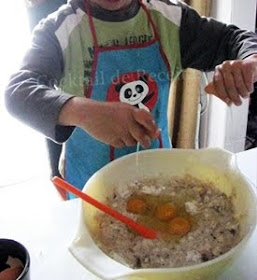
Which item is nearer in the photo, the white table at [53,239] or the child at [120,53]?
the white table at [53,239]

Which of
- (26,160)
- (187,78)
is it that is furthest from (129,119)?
(26,160)

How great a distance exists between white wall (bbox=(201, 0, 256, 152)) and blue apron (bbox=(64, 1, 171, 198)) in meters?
0.46

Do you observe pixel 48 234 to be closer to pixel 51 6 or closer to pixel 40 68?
pixel 40 68

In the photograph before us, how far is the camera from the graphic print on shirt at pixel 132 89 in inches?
34.3

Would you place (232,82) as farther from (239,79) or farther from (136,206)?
(136,206)

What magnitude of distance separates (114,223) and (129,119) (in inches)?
6.5

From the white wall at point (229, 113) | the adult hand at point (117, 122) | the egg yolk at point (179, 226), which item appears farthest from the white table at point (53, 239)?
the white wall at point (229, 113)

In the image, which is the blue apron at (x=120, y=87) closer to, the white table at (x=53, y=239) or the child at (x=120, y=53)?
the child at (x=120, y=53)

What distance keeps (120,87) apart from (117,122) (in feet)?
1.06

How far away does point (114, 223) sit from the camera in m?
0.63

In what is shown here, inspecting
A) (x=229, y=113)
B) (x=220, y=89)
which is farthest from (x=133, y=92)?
(x=229, y=113)

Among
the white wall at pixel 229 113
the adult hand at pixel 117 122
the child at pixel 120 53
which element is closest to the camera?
the adult hand at pixel 117 122

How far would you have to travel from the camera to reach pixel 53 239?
26.0 inches

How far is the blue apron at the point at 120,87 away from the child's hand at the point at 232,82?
0.80ft
